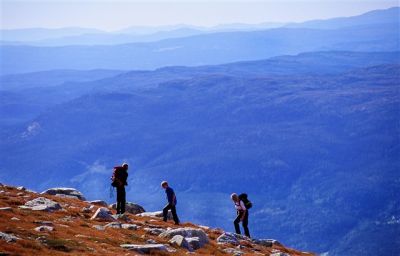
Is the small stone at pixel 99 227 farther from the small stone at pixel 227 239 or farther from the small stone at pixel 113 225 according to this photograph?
the small stone at pixel 227 239

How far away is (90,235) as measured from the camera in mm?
29375

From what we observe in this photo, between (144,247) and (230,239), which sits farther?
(230,239)

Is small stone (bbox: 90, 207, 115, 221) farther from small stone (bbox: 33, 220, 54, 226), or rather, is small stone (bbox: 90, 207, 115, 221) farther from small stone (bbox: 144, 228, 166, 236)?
small stone (bbox: 33, 220, 54, 226)

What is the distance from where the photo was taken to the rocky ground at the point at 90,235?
25047mm

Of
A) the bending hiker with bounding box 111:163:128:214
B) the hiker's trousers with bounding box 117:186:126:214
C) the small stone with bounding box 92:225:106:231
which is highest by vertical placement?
the bending hiker with bounding box 111:163:128:214

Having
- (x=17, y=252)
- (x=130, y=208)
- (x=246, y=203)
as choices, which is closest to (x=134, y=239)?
(x=17, y=252)

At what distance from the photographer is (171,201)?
40.1 m

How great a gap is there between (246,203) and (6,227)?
19.4m

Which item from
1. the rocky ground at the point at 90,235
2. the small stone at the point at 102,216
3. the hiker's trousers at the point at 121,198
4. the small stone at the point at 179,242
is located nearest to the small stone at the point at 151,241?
the rocky ground at the point at 90,235

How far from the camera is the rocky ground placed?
2505 centimetres

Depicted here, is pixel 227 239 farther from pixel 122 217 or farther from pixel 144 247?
pixel 144 247

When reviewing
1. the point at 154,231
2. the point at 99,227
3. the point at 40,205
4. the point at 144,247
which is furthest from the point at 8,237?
the point at 40,205

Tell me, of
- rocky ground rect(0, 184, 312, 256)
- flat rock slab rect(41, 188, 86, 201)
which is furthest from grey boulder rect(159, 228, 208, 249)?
flat rock slab rect(41, 188, 86, 201)

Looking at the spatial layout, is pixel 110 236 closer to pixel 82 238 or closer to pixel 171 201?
pixel 82 238
